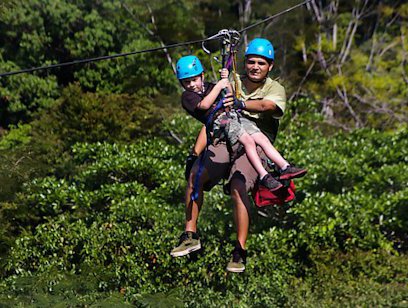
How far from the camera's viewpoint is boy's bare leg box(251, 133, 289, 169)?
4.95m

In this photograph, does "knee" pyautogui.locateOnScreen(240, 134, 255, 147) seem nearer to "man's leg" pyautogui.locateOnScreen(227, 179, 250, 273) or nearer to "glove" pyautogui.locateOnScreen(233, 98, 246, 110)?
"glove" pyautogui.locateOnScreen(233, 98, 246, 110)

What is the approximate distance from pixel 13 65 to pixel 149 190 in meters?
4.51

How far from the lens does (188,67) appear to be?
4.98 meters

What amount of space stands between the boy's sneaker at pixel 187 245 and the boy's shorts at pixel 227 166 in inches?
14.7

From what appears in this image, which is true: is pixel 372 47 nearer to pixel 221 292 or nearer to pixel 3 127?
pixel 3 127

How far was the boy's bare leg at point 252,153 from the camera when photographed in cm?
496

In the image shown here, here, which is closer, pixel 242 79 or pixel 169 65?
pixel 242 79

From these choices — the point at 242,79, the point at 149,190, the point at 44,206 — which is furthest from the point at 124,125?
the point at 242,79

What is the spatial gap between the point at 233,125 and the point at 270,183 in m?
0.48

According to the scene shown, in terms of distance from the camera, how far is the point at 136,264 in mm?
9703

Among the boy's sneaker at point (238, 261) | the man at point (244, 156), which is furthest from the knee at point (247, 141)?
the boy's sneaker at point (238, 261)

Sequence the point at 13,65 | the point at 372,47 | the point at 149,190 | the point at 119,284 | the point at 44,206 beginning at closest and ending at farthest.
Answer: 1. the point at 119,284
2. the point at 44,206
3. the point at 149,190
4. the point at 13,65
5. the point at 372,47

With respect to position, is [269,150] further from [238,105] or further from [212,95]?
[212,95]

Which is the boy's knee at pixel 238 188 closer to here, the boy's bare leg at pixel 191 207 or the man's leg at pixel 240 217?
the man's leg at pixel 240 217
